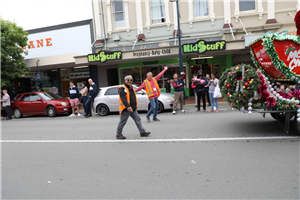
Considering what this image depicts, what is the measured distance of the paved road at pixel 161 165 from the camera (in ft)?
11.0

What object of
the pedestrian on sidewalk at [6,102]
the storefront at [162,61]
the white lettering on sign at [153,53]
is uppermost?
the white lettering on sign at [153,53]

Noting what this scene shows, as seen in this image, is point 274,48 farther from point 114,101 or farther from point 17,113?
point 17,113

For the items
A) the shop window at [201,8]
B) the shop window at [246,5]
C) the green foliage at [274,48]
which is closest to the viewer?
the green foliage at [274,48]

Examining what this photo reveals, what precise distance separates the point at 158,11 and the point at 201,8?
3166 millimetres

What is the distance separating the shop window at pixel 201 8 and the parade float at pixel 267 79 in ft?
38.0

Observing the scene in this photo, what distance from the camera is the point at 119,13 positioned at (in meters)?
18.6

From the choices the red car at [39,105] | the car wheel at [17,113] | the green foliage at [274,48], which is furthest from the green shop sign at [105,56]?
the green foliage at [274,48]

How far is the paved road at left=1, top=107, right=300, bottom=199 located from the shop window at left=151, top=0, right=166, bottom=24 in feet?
41.6

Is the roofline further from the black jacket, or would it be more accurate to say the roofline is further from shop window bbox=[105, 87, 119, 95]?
the black jacket

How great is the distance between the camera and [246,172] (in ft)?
12.4

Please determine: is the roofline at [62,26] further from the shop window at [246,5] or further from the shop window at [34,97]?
the shop window at [246,5]

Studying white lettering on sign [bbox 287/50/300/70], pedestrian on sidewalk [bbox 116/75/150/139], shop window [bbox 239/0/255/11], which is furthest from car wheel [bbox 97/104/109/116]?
shop window [bbox 239/0/255/11]

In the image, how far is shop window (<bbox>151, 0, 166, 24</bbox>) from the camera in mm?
17516


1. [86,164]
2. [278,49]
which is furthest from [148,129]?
[278,49]
